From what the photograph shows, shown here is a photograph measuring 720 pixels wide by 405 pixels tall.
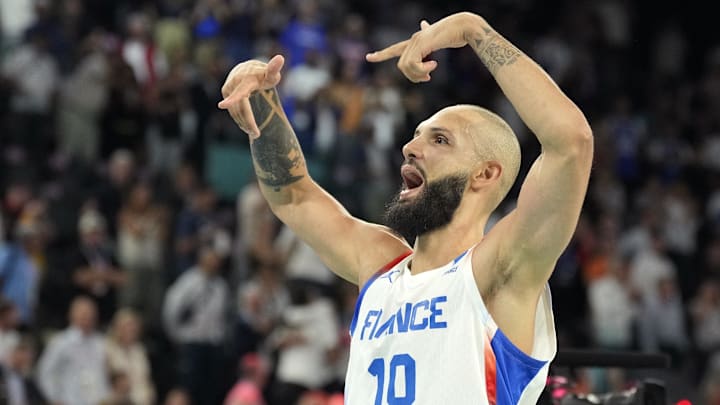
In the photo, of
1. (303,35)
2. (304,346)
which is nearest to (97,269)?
(304,346)

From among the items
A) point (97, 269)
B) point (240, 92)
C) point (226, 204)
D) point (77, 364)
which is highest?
point (240, 92)

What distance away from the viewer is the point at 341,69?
1755 cm

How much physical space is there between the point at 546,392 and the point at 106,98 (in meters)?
11.0

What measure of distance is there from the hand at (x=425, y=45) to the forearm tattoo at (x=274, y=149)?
1111mm

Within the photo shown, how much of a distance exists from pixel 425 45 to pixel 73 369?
27.7 feet

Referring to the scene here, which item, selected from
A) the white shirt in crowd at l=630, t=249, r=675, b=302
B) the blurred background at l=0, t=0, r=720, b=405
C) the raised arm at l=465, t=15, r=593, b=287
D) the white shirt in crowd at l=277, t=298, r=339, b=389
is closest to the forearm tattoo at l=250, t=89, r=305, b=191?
the raised arm at l=465, t=15, r=593, b=287

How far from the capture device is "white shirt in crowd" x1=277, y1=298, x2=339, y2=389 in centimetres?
1264

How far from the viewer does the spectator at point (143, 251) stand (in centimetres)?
1387

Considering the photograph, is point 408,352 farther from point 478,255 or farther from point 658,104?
point 658,104

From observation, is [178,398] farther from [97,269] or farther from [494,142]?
[494,142]

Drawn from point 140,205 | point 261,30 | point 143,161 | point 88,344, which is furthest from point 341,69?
point 88,344

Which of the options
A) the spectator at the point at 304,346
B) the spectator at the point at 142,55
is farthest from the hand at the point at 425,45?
the spectator at the point at 142,55

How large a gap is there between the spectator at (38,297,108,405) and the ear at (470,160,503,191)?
7922 mm

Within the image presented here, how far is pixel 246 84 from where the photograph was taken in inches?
203
